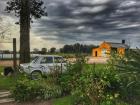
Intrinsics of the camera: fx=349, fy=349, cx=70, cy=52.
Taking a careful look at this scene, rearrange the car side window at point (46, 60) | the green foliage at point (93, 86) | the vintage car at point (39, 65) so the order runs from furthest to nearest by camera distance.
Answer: the car side window at point (46, 60)
the vintage car at point (39, 65)
the green foliage at point (93, 86)

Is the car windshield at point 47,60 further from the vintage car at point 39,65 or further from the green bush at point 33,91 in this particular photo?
the green bush at point 33,91

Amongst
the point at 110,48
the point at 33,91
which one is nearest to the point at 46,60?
the point at 110,48

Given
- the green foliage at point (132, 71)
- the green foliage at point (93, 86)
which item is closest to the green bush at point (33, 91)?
the green foliage at point (93, 86)

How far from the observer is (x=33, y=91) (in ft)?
47.3

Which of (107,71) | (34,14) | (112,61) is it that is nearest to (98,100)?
(107,71)

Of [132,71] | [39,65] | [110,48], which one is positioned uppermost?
[110,48]

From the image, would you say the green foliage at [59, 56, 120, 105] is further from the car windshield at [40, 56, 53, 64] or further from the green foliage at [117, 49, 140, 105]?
the car windshield at [40, 56, 53, 64]

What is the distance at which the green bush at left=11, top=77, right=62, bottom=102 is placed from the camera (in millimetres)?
14328

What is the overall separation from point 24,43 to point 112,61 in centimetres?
1155

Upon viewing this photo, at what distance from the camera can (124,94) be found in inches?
467

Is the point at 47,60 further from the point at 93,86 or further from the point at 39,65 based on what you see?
the point at 93,86

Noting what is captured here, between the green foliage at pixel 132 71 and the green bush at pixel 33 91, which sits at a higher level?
the green foliage at pixel 132 71

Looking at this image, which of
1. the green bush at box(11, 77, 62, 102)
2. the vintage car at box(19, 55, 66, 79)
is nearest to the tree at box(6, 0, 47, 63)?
the vintage car at box(19, 55, 66, 79)

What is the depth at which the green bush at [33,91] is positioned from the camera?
14.3 m
